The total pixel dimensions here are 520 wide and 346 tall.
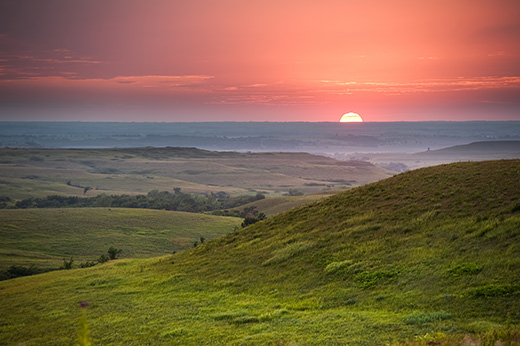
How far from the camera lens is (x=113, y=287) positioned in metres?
33.2

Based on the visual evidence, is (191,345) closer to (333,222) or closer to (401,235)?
(401,235)

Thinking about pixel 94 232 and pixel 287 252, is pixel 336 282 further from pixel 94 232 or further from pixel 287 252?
pixel 94 232

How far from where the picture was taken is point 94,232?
10706 cm

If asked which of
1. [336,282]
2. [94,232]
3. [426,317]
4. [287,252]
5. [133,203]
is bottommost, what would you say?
[133,203]

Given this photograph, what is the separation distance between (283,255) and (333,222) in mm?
5846

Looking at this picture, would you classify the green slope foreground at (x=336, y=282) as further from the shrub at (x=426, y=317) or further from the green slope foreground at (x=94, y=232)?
the green slope foreground at (x=94, y=232)

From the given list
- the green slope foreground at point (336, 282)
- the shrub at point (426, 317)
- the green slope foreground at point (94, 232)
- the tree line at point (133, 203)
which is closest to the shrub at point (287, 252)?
the green slope foreground at point (336, 282)

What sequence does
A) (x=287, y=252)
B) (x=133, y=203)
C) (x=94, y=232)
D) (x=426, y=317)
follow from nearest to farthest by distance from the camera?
(x=426, y=317) → (x=287, y=252) → (x=94, y=232) → (x=133, y=203)

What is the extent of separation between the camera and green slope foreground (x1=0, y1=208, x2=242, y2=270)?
288 feet

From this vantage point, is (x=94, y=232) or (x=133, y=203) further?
(x=133, y=203)

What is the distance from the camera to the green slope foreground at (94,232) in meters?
87.8

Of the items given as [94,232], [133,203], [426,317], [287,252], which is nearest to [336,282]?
[287,252]

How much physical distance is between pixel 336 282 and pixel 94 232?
310 ft

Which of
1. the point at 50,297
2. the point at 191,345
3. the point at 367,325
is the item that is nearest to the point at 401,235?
the point at 367,325
